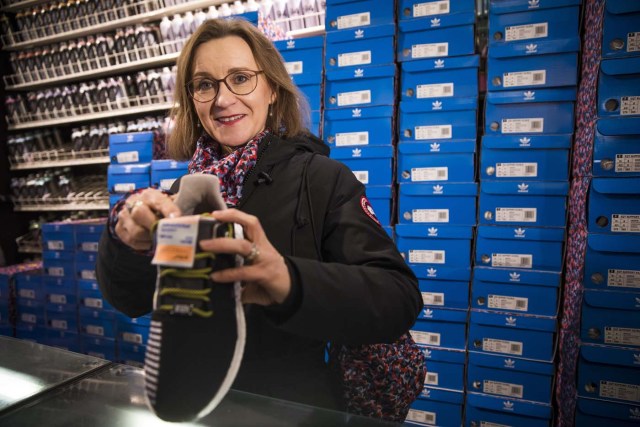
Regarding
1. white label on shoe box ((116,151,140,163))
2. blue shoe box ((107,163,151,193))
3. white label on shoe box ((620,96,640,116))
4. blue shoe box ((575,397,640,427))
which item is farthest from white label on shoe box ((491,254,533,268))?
white label on shoe box ((116,151,140,163))

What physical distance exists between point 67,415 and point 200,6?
2476mm

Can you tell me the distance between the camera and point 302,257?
678 millimetres

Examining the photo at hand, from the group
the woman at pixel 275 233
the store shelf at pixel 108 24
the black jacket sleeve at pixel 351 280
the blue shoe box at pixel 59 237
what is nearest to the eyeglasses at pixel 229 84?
the woman at pixel 275 233

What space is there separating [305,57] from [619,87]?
130 cm

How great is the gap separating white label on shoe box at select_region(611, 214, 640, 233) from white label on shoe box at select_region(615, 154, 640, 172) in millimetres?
164

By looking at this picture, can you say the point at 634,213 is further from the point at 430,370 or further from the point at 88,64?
the point at 88,64

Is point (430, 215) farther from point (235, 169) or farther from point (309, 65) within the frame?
point (235, 169)

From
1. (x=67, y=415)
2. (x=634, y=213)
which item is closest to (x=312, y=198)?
(x=67, y=415)

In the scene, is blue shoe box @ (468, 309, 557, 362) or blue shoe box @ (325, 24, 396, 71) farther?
blue shoe box @ (325, 24, 396, 71)

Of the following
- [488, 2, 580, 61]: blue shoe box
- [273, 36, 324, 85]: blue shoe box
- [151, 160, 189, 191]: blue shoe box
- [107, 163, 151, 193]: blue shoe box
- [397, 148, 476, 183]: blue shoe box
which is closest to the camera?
[488, 2, 580, 61]: blue shoe box

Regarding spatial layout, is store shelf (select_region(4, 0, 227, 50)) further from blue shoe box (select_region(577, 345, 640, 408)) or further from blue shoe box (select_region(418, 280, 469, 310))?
blue shoe box (select_region(577, 345, 640, 408))

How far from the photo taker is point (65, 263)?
8.13 feet

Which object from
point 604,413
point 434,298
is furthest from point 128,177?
point 604,413

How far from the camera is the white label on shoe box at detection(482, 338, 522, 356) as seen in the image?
1.64 m
